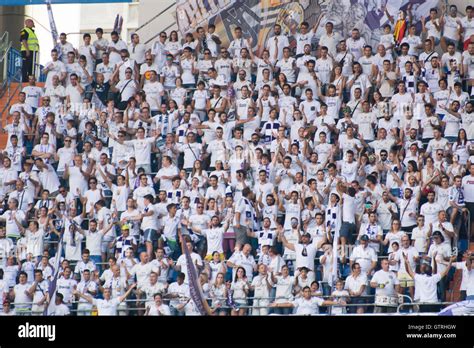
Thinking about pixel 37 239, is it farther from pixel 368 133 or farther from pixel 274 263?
pixel 368 133

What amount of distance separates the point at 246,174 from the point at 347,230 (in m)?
2.11

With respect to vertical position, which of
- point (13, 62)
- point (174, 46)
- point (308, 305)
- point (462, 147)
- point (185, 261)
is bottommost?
point (308, 305)

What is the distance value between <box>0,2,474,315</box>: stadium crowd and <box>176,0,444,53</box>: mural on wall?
377 millimetres

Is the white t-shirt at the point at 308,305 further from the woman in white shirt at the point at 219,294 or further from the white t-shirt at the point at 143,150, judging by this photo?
the white t-shirt at the point at 143,150

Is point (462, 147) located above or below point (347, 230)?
above

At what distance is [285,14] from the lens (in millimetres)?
26734

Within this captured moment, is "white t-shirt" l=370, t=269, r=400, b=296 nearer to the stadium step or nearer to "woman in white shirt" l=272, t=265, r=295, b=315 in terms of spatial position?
the stadium step

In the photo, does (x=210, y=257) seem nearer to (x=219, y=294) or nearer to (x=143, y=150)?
(x=219, y=294)

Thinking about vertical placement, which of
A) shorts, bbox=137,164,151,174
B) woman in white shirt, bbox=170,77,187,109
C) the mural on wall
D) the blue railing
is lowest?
shorts, bbox=137,164,151,174

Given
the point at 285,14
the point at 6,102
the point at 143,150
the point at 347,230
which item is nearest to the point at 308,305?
the point at 347,230

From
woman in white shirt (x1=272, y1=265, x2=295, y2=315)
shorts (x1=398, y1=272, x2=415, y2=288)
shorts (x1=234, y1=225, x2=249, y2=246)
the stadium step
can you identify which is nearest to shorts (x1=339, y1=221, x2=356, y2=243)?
woman in white shirt (x1=272, y1=265, x2=295, y2=315)

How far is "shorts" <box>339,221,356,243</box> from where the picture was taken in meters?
20.8

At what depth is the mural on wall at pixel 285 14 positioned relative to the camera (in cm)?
2569

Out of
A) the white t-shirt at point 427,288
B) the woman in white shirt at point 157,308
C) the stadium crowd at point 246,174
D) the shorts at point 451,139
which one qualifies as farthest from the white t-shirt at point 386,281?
the shorts at point 451,139
